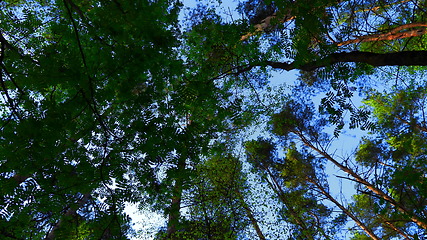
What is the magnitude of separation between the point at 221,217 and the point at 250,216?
6.54ft

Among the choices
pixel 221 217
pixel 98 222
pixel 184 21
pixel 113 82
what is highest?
pixel 184 21

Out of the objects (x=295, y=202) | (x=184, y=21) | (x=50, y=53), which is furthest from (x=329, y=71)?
(x=295, y=202)

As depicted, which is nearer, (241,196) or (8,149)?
(8,149)

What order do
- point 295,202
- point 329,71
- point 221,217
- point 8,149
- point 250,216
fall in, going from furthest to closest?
point 295,202, point 250,216, point 221,217, point 329,71, point 8,149

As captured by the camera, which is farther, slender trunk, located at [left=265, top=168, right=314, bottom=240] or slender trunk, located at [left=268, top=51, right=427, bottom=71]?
slender trunk, located at [left=265, top=168, right=314, bottom=240]

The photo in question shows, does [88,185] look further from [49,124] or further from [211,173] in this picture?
[211,173]

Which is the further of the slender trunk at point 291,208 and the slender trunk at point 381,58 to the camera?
the slender trunk at point 291,208

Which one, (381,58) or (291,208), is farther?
(291,208)

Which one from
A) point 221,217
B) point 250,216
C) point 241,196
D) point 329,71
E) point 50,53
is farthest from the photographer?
point 241,196

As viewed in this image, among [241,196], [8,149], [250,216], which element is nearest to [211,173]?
[241,196]

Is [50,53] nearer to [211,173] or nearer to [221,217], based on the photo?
[221,217]

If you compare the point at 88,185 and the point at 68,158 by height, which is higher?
the point at 68,158

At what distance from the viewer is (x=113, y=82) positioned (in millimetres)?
3621

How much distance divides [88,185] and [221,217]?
6.31 m
